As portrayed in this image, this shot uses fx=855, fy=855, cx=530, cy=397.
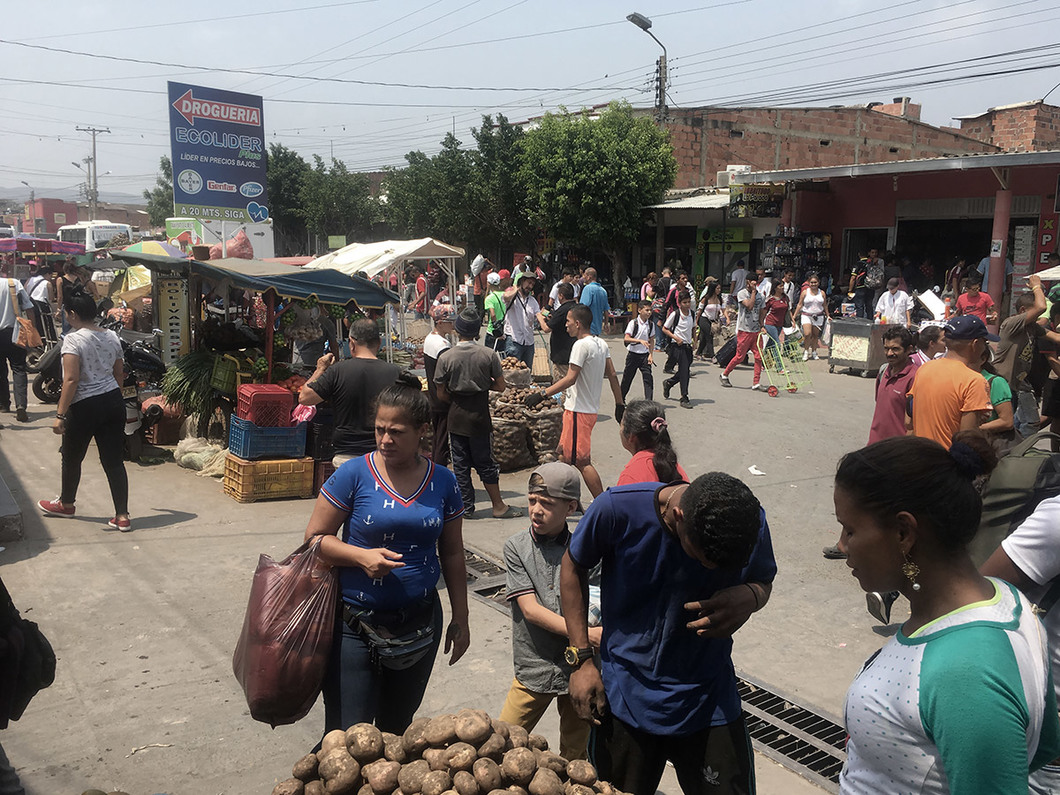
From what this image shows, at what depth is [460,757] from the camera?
239 cm

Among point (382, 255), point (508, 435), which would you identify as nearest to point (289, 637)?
point (508, 435)

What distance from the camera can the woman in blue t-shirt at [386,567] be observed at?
314 cm

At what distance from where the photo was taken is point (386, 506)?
3180mm

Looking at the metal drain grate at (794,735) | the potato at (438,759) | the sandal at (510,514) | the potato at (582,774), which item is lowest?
the metal drain grate at (794,735)

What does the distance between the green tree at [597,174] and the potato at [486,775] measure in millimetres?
22904

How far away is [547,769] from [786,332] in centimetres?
1398

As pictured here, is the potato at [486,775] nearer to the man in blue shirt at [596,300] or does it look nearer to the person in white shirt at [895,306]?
the man in blue shirt at [596,300]

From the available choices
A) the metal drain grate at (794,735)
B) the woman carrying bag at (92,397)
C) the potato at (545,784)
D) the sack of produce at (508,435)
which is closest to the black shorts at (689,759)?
the potato at (545,784)

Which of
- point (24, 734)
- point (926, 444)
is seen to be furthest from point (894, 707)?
point (24, 734)

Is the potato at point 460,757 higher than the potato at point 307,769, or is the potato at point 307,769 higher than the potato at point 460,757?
the potato at point 460,757

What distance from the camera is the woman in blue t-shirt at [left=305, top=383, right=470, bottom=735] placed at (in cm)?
314

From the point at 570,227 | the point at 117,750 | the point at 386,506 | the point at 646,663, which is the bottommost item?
the point at 117,750

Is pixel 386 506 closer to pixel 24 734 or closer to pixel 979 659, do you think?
pixel 979 659

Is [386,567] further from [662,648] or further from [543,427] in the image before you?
[543,427]
